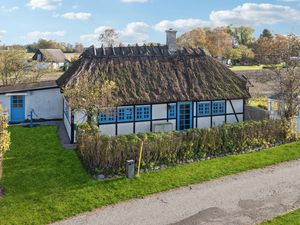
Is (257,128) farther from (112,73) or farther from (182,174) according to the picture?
(112,73)

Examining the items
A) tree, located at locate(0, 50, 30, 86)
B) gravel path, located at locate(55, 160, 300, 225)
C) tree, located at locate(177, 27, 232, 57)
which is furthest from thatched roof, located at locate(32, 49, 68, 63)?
gravel path, located at locate(55, 160, 300, 225)

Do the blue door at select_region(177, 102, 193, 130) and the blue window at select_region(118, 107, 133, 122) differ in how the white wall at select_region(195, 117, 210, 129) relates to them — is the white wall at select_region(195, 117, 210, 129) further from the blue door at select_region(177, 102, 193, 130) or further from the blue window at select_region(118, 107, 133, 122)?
the blue window at select_region(118, 107, 133, 122)

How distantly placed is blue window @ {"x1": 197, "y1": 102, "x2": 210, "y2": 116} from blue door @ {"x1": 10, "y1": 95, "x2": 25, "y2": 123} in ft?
37.9

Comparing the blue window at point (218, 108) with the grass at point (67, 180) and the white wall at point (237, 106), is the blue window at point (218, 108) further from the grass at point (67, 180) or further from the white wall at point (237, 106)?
the grass at point (67, 180)

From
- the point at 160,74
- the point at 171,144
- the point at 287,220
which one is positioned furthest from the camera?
the point at 160,74

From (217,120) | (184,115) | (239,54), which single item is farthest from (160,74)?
(239,54)

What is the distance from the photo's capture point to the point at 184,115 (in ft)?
66.1

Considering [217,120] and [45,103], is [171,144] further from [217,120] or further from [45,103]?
[45,103]

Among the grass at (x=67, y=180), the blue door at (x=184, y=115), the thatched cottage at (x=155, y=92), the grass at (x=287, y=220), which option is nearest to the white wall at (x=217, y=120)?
the thatched cottage at (x=155, y=92)

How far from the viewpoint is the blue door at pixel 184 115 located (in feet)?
65.6

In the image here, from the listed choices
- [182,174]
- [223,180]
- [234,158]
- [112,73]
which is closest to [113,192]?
[182,174]

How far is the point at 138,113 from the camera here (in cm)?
1905

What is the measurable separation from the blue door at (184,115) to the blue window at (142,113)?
191cm

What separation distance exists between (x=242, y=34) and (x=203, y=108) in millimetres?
83801
